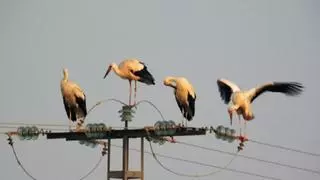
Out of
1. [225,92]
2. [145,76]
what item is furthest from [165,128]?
[225,92]

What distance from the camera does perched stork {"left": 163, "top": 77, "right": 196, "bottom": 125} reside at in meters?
30.9

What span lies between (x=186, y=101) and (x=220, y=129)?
237cm

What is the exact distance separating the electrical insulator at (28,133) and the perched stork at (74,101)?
5.23ft

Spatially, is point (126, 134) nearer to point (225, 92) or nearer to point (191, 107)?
point (191, 107)

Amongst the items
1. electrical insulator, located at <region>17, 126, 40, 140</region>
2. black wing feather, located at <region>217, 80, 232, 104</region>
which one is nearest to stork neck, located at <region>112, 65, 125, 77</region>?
electrical insulator, located at <region>17, 126, 40, 140</region>

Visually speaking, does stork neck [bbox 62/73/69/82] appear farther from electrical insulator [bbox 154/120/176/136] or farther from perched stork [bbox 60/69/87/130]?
electrical insulator [bbox 154/120/176/136]

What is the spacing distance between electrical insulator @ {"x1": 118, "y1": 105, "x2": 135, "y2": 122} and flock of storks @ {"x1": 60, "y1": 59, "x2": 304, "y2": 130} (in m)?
1.24

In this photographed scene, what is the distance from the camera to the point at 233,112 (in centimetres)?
3112

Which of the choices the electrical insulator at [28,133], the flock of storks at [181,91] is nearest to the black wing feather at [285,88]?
the flock of storks at [181,91]

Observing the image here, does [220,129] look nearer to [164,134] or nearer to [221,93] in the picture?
[164,134]

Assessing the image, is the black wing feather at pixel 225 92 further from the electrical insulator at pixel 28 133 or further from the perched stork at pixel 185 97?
the electrical insulator at pixel 28 133

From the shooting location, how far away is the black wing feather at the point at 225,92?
32.8m

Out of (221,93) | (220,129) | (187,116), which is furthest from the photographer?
(221,93)

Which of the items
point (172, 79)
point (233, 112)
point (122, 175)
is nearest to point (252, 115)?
point (233, 112)
